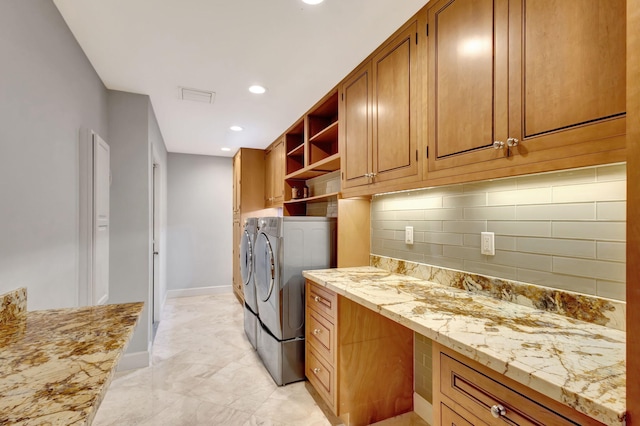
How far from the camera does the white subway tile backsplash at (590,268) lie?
3.55 ft

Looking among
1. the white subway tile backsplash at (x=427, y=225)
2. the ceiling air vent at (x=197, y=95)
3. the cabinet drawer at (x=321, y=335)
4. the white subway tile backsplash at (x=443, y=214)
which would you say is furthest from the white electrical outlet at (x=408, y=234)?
the ceiling air vent at (x=197, y=95)

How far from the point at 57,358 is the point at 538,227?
173 centimetres

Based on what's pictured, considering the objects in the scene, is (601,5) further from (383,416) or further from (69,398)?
(383,416)

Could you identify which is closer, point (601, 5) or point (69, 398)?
point (69, 398)

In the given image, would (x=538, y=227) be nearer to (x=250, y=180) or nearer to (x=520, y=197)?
(x=520, y=197)

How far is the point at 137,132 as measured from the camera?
2711 mm

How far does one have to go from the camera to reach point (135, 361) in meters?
2.64

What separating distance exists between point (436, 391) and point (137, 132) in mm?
2905

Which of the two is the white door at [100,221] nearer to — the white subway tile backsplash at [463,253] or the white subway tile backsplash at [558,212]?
the white subway tile backsplash at [463,253]

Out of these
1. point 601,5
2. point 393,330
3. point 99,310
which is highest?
point 601,5

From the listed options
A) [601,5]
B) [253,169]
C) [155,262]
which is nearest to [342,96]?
[601,5]

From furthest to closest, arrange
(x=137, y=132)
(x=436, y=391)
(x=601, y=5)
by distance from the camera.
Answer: (x=137, y=132) < (x=436, y=391) < (x=601, y=5)

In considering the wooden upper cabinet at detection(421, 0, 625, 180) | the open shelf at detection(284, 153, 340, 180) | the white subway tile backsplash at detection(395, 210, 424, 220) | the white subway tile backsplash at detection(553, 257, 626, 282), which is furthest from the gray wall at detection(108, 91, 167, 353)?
the white subway tile backsplash at detection(553, 257, 626, 282)

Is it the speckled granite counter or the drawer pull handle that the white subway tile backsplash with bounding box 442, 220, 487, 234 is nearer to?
the drawer pull handle
